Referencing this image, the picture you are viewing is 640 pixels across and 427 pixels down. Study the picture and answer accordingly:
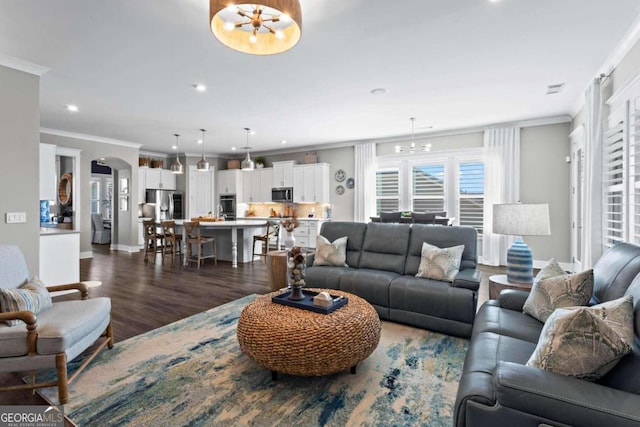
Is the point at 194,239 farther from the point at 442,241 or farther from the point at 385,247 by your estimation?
the point at 442,241

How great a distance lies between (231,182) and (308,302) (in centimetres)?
799

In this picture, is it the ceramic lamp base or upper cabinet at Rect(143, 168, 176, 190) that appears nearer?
the ceramic lamp base

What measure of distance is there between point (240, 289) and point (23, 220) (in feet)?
8.76

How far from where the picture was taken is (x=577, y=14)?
269 cm

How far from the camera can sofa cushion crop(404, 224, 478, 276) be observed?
3.54 metres

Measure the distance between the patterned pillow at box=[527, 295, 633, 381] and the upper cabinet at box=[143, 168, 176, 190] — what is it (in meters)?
9.92

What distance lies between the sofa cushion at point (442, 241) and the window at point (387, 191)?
158 inches

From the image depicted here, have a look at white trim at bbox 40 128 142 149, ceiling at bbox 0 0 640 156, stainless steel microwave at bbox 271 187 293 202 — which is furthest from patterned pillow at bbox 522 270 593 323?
white trim at bbox 40 128 142 149

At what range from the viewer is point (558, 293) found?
2166 mm

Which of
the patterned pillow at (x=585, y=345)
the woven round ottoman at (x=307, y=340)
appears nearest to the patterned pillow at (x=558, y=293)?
the patterned pillow at (x=585, y=345)

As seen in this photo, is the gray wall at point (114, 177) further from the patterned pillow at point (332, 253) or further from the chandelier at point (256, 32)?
the chandelier at point (256, 32)

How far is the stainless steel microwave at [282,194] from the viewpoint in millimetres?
8992

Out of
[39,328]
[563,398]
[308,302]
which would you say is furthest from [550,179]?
[39,328]

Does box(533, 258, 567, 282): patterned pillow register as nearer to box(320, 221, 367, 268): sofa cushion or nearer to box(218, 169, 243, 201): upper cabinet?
box(320, 221, 367, 268): sofa cushion
